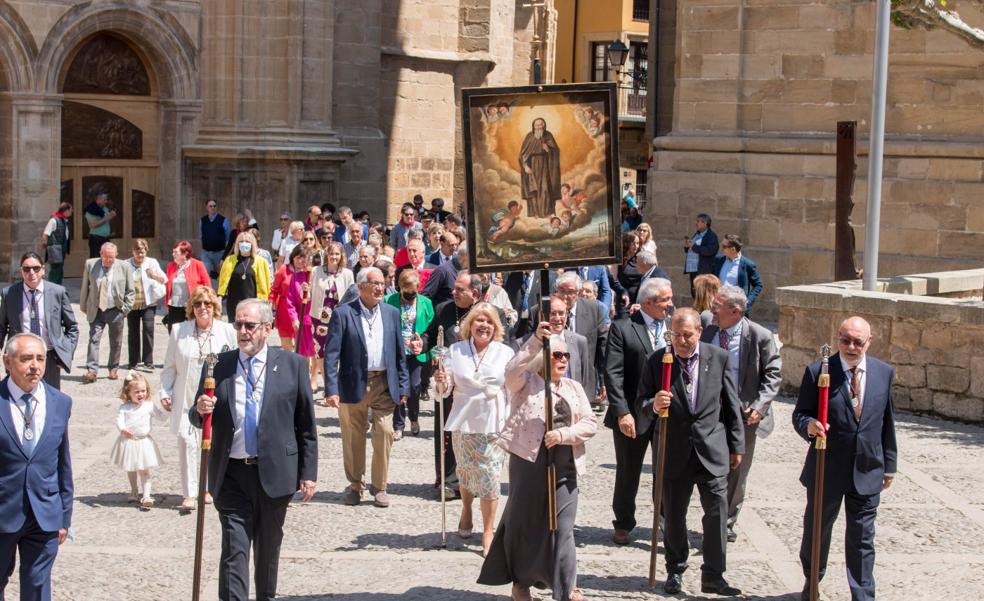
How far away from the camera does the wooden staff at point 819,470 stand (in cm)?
819

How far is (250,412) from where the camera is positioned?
322 inches

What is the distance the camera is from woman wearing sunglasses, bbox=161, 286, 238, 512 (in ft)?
35.1

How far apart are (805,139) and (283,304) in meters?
8.24

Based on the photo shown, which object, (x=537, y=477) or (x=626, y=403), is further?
(x=626, y=403)

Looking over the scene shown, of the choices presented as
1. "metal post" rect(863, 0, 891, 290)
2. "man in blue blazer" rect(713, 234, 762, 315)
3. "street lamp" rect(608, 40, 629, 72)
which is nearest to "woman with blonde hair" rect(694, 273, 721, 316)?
"metal post" rect(863, 0, 891, 290)

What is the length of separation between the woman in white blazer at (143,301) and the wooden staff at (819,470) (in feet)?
33.5

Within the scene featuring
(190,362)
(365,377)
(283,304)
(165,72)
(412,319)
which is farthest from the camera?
(165,72)

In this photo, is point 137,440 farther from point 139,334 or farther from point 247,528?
point 139,334

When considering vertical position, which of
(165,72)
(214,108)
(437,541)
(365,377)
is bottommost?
(437,541)

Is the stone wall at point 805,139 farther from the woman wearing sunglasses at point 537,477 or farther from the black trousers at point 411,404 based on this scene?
the woman wearing sunglasses at point 537,477

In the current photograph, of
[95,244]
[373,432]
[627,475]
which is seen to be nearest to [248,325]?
[627,475]

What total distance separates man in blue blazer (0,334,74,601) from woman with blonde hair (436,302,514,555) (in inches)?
111

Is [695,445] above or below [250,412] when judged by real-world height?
below

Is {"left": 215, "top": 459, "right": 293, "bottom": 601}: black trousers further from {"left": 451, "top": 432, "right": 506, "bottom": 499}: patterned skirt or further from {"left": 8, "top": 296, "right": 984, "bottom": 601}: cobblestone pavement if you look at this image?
{"left": 451, "top": 432, "right": 506, "bottom": 499}: patterned skirt
